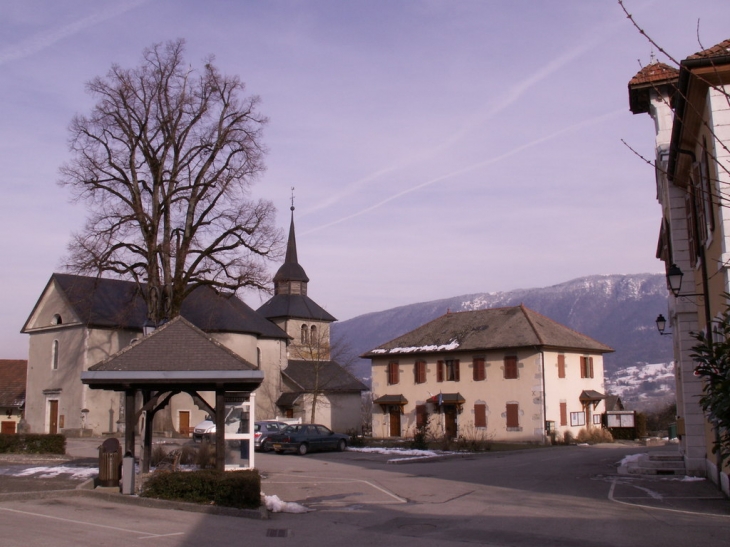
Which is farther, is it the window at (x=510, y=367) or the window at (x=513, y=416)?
the window at (x=510, y=367)

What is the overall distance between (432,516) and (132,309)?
32446mm

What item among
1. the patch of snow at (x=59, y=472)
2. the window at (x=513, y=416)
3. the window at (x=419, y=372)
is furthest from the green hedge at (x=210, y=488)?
the window at (x=419, y=372)

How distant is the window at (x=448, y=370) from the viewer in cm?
4691

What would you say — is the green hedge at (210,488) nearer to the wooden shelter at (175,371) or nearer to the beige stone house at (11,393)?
the wooden shelter at (175,371)

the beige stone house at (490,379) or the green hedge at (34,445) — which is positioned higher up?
the beige stone house at (490,379)

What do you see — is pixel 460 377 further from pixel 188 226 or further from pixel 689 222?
pixel 689 222

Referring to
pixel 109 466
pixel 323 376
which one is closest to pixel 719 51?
pixel 109 466

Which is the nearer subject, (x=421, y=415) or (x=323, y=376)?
(x=421, y=415)

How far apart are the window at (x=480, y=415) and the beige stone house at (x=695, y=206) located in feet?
73.5

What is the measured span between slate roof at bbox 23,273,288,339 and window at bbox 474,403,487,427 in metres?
16.1

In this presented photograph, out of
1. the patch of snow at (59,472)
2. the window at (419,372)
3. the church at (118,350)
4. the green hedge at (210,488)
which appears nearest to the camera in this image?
the green hedge at (210,488)

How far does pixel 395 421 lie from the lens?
49406 millimetres

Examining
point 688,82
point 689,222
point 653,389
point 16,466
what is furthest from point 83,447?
point 653,389

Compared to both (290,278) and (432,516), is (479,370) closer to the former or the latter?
(290,278)
